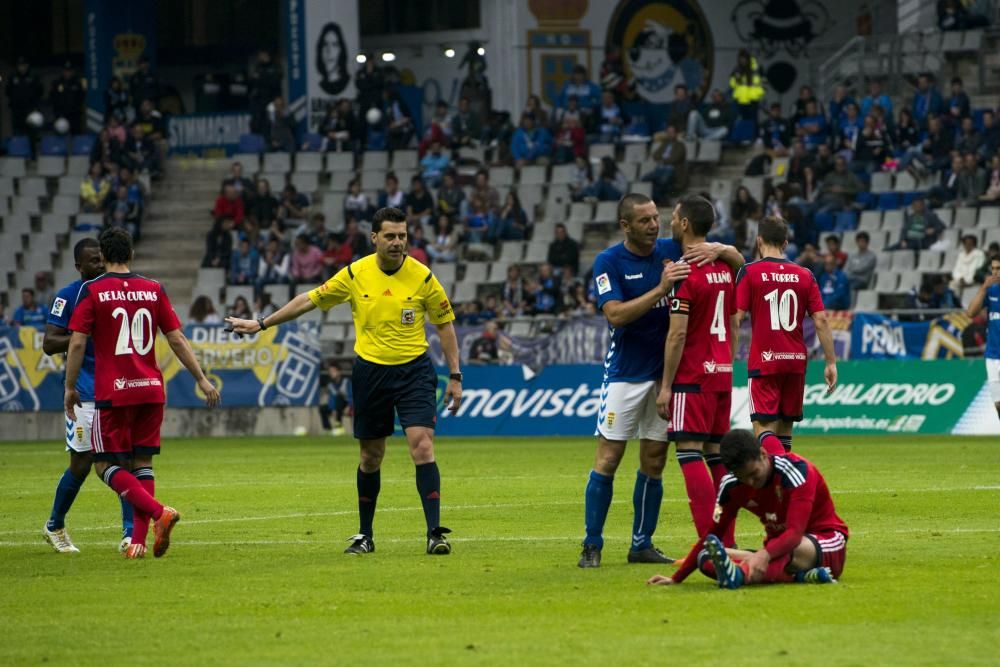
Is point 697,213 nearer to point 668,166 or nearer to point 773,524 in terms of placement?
point 773,524

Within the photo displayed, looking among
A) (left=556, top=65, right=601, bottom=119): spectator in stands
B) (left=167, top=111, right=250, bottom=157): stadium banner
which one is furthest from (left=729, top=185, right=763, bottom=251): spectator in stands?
(left=167, top=111, right=250, bottom=157): stadium banner

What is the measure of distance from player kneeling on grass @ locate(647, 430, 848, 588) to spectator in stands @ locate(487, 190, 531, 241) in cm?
2579

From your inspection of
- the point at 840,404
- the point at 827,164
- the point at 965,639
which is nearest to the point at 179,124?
the point at 827,164

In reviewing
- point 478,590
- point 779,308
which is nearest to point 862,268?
point 779,308

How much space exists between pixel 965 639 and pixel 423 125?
127 feet

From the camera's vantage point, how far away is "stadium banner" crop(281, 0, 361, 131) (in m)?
43.0

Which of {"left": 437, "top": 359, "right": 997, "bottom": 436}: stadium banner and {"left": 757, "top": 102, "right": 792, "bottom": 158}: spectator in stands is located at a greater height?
{"left": 757, "top": 102, "right": 792, "bottom": 158}: spectator in stands

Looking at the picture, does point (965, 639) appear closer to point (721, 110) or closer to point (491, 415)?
point (491, 415)

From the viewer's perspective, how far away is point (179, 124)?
46.1 m

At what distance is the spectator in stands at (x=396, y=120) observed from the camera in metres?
40.0

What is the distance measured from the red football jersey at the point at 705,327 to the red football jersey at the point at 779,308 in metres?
3.64

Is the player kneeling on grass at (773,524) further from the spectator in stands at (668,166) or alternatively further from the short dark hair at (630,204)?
the spectator in stands at (668,166)

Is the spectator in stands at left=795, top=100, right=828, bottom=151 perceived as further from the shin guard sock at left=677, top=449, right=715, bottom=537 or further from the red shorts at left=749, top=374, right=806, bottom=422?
the shin guard sock at left=677, top=449, right=715, bottom=537

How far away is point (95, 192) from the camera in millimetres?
39906
